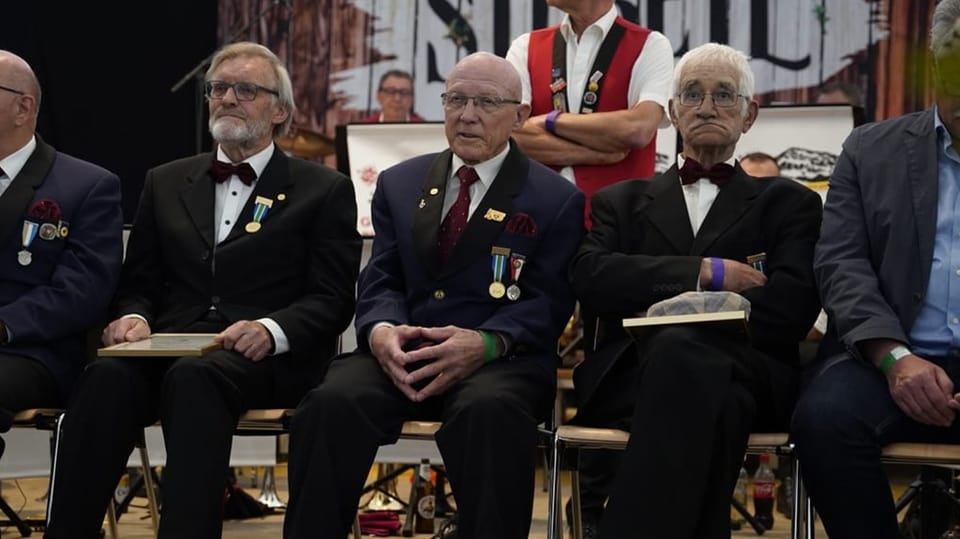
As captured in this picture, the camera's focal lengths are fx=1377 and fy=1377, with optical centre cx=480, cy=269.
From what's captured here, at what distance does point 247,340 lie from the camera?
3826 millimetres

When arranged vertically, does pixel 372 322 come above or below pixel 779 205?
below

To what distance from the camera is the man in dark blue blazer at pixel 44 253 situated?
4012mm

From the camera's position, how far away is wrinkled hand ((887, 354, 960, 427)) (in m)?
3.17

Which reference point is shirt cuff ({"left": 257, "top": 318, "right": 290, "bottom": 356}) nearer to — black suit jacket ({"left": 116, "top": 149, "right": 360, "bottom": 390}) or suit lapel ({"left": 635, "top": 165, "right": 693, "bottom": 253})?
black suit jacket ({"left": 116, "top": 149, "right": 360, "bottom": 390})

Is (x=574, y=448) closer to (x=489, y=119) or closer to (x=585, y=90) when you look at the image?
(x=489, y=119)

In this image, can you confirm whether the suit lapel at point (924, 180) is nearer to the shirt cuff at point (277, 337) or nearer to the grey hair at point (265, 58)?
the shirt cuff at point (277, 337)

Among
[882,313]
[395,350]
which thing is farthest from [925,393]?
[395,350]

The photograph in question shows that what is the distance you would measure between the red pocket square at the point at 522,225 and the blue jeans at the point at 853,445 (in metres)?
0.94

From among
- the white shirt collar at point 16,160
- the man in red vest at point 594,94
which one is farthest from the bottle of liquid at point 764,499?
the white shirt collar at point 16,160

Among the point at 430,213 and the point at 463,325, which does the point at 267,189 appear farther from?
the point at 463,325

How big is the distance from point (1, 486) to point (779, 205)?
14.2ft

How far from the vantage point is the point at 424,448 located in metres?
5.02

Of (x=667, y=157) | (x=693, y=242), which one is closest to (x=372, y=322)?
(x=693, y=242)

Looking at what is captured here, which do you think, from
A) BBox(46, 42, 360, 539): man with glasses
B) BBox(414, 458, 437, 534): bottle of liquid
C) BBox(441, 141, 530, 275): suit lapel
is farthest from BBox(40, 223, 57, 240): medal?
BBox(414, 458, 437, 534): bottle of liquid
